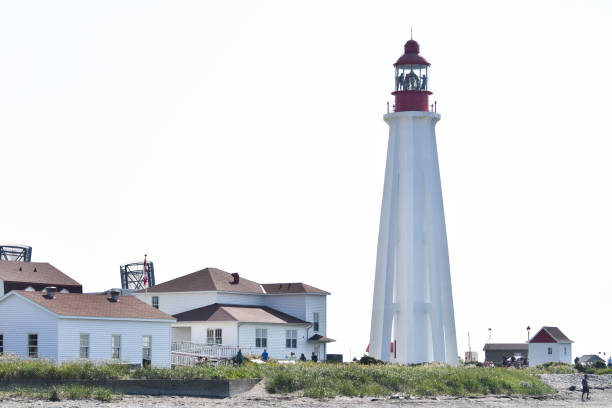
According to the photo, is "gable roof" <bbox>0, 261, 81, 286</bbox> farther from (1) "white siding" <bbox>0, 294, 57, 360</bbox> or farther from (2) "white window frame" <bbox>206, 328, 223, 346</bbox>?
(1) "white siding" <bbox>0, 294, 57, 360</bbox>

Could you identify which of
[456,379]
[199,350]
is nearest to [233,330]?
[199,350]

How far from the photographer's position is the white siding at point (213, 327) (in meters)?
72.0

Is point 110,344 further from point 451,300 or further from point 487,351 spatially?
point 487,351

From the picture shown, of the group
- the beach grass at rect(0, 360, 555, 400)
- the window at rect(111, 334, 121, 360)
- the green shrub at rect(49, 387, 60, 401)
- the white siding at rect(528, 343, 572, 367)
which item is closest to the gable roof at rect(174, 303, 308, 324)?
the window at rect(111, 334, 121, 360)

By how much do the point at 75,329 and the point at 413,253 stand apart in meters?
21.9

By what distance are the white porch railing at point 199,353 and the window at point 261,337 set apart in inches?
90.7

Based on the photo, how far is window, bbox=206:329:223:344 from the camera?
72.5m

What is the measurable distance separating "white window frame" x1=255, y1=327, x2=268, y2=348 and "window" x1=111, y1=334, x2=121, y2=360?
16028 millimetres

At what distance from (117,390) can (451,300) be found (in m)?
27.1

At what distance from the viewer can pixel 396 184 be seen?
233ft

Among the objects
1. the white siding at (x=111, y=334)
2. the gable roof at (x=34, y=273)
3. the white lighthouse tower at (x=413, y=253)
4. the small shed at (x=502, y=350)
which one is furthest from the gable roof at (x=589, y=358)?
the white siding at (x=111, y=334)

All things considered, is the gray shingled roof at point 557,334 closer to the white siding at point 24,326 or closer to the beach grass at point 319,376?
the beach grass at point 319,376

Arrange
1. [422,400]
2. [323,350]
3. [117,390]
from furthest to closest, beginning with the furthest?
[323,350] < [422,400] < [117,390]

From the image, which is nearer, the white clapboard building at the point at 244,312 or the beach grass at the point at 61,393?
the beach grass at the point at 61,393
